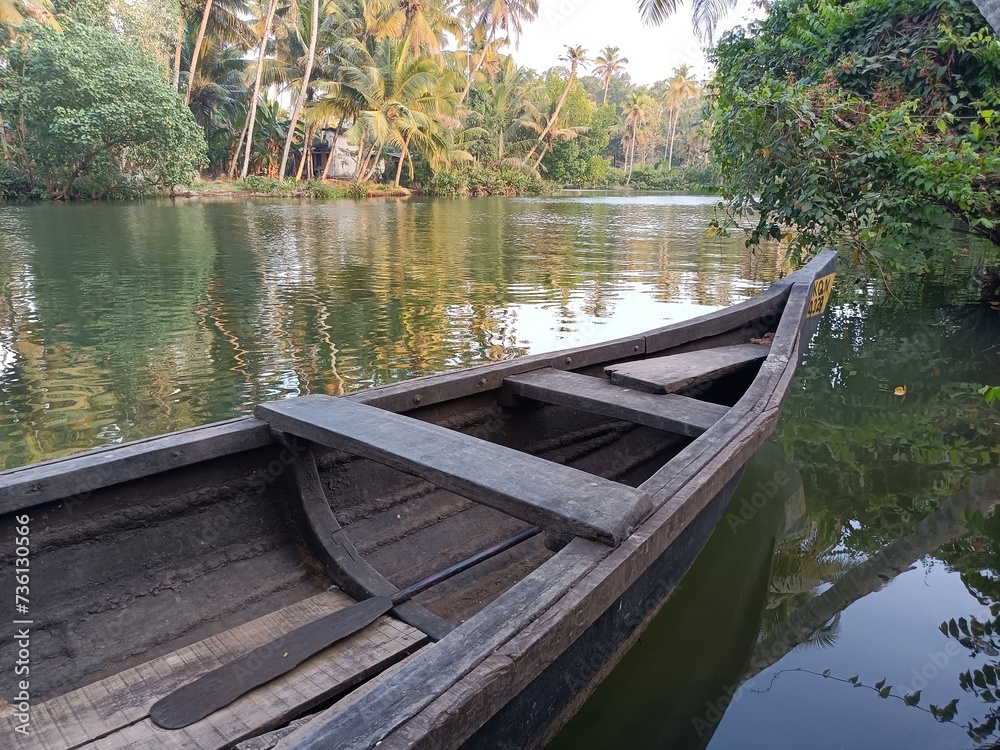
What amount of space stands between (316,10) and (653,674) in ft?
88.9

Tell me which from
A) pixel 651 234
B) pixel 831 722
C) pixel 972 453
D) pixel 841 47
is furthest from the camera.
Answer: pixel 651 234

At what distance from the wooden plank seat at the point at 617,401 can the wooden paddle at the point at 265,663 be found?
1.07 metres

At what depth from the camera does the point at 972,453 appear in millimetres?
4582

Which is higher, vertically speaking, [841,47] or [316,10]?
[316,10]

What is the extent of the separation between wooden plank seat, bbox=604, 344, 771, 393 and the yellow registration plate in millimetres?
1299

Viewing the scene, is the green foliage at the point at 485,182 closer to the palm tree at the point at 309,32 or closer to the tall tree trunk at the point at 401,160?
the tall tree trunk at the point at 401,160

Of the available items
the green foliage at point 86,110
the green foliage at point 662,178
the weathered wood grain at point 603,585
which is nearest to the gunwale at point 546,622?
the weathered wood grain at point 603,585

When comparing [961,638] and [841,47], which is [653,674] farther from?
[841,47]

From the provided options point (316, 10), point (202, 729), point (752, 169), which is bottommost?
point (202, 729)

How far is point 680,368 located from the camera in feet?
12.0

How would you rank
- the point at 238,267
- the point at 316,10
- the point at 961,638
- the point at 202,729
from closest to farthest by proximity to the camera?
the point at 202,729 < the point at 961,638 < the point at 238,267 < the point at 316,10

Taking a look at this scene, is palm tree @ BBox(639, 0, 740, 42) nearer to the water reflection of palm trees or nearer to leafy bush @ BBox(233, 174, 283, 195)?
the water reflection of palm trees

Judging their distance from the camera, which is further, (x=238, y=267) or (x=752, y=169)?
(x=238, y=267)

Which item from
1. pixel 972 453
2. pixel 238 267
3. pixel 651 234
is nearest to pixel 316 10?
pixel 651 234
